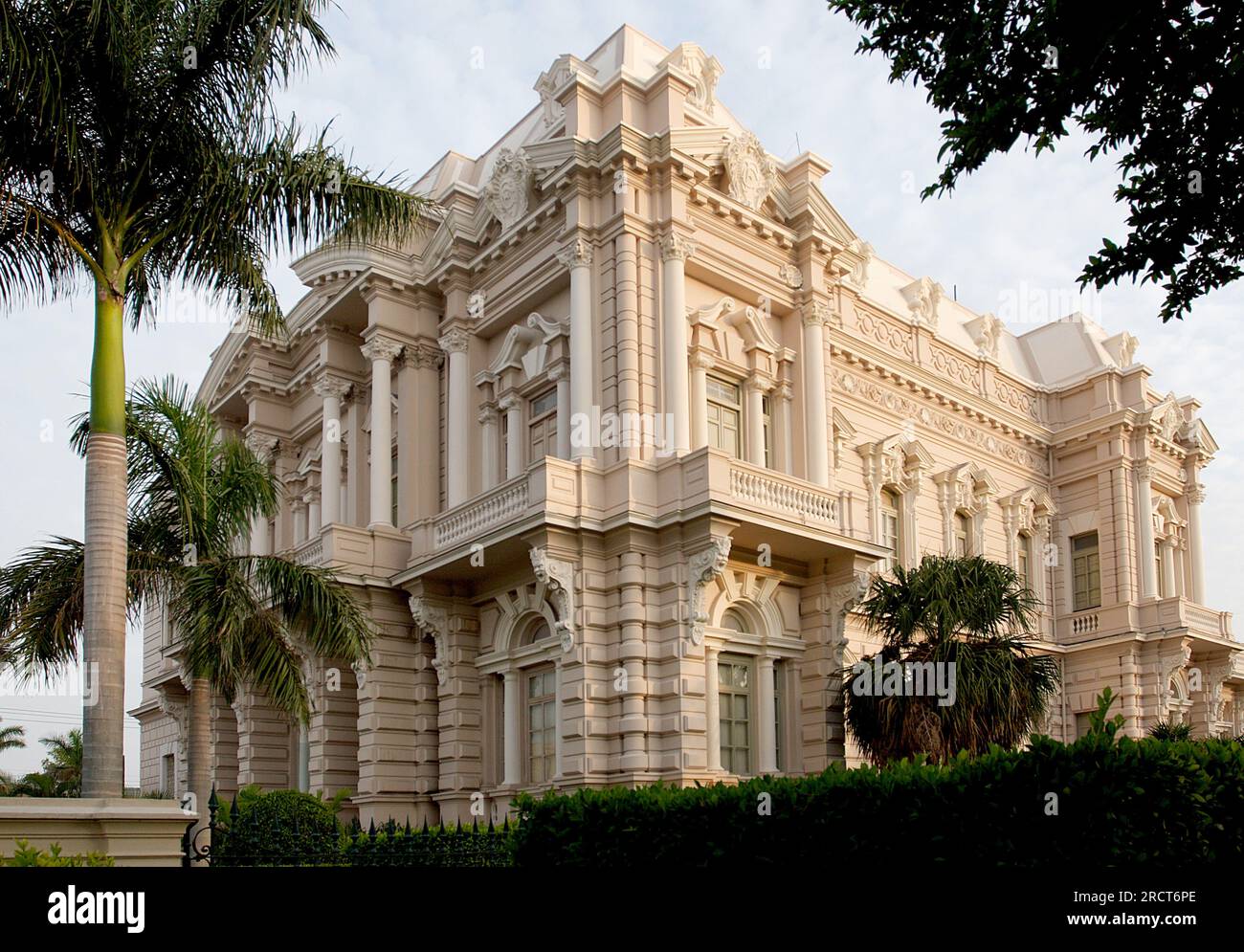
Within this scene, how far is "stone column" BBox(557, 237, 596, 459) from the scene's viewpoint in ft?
68.4

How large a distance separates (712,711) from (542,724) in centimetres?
322

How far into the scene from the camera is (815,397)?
2278 cm

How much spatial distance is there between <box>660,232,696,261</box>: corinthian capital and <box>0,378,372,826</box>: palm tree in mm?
7047

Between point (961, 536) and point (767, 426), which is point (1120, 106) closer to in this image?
point (767, 426)

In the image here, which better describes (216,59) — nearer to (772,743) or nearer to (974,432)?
(772,743)

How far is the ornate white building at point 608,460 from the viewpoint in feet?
64.6

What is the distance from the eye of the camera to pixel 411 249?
84.2 ft

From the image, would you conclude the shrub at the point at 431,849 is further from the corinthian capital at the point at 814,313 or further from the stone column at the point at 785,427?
the corinthian capital at the point at 814,313

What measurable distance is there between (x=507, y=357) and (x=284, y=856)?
10.7 m

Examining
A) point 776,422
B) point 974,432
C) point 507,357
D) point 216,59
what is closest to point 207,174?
point 216,59

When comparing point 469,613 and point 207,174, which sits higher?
point 207,174

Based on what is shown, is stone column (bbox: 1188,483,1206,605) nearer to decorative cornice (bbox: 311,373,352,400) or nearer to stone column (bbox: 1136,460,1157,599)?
stone column (bbox: 1136,460,1157,599)

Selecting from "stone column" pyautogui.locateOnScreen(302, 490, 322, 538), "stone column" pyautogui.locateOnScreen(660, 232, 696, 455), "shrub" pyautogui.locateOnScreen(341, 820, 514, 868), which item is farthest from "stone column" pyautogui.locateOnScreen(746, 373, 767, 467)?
"stone column" pyautogui.locateOnScreen(302, 490, 322, 538)

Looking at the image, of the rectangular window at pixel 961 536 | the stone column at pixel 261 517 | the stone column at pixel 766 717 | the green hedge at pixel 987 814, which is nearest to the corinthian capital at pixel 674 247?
the stone column at pixel 766 717
